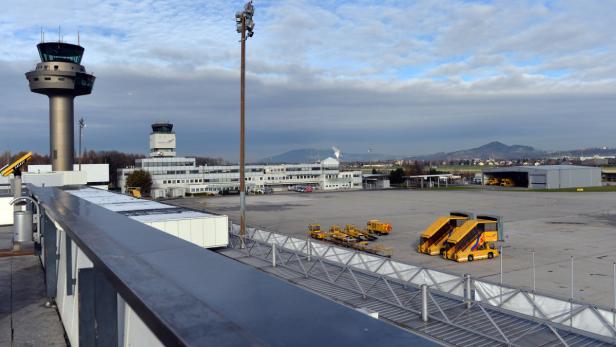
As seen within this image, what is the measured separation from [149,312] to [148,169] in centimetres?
10054

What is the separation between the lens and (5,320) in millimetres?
11953

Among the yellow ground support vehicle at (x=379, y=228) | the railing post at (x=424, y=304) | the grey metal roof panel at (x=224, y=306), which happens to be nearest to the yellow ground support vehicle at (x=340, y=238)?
the yellow ground support vehicle at (x=379, y=228)

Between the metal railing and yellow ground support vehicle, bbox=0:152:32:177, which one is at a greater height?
yellow ground support vehicle, bbox=0:152:32:177

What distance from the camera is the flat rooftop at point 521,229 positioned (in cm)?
2291

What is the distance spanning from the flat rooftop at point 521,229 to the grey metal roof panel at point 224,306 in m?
19.6

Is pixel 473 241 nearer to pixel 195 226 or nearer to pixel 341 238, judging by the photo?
pixel 341 238

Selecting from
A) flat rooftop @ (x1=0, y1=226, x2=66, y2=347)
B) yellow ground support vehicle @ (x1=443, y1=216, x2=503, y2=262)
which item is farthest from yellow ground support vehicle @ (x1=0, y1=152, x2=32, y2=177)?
yellow ground support vehicle @ (x1=443, y1=216, x2=503, y2=262)

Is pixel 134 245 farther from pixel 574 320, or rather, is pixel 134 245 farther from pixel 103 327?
pixel 574 320

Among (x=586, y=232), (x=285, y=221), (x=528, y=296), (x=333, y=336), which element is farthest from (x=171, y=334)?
(x=285, y=221)

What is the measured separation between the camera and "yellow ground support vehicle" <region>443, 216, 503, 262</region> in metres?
27.3

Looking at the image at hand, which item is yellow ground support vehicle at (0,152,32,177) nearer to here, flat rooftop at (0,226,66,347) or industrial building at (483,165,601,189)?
flat rooftop at (0,226,66,347)

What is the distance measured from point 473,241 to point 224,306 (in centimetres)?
2652

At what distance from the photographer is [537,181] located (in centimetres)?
8938

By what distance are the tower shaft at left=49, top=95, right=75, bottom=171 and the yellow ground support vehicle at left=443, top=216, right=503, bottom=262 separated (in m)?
50.2
